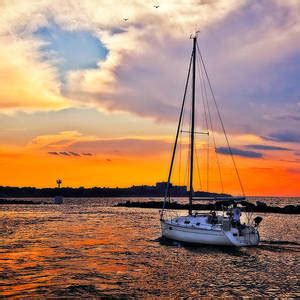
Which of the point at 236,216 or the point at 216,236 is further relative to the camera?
the point at 236,216

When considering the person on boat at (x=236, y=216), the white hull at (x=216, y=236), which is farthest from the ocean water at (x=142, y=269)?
the person on boat at (x=236, y=216)

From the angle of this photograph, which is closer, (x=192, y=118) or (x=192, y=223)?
(x=192, y=223)

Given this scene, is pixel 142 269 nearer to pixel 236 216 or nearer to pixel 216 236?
pixel 216 236

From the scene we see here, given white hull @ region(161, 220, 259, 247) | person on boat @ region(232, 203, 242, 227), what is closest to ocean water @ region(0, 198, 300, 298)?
white hull @ region(161, 220, 259, 247)

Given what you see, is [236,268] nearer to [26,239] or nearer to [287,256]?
[287,256]

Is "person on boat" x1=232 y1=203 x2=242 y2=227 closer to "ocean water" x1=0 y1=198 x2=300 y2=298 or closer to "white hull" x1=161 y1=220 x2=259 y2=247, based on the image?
"white hull" x1=161 y1=220 x2=259 y2=247

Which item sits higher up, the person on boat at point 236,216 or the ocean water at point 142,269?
the person on boat at point 236,216

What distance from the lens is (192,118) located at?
41938mm

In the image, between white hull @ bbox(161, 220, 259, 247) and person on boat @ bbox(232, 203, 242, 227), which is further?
person on boat @ bbox(232, 203, 242, 227)

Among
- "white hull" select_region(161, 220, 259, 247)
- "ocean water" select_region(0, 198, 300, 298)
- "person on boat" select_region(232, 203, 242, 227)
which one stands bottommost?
"ocean water" select_region(0, 198, 300, 298)

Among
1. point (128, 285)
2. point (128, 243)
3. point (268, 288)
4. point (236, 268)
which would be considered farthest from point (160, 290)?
point (128, 243)

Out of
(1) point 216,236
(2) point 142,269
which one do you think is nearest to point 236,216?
(1) point 216,236

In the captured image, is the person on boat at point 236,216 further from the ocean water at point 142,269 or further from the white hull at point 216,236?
the ocean water at point 142,269

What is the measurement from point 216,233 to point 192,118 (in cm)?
1115
